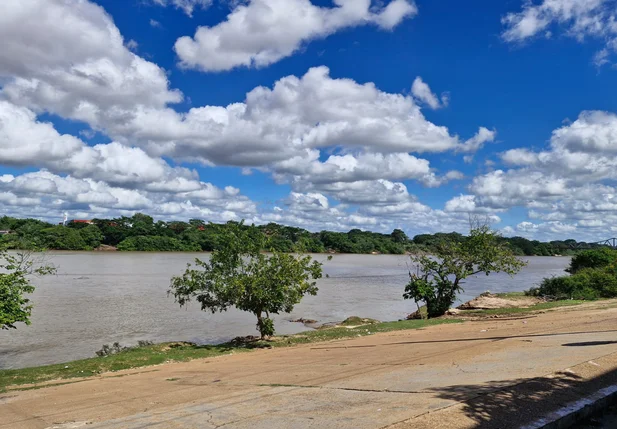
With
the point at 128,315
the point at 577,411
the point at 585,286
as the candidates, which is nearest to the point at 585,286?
the point at 585,286

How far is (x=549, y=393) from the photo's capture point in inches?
294

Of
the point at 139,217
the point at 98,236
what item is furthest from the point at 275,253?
the point at 139,217

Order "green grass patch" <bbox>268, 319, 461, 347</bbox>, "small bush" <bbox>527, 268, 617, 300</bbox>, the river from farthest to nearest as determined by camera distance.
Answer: "small bush" <bbox>527, 268, 617, 300</bbox>, the river, "green grass patch" <bbox>268, 319, 461, 347</bbox>

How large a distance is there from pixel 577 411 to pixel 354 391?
3.56m

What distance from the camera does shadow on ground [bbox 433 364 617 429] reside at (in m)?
6.38

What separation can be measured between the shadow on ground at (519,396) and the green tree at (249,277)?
47.7ft

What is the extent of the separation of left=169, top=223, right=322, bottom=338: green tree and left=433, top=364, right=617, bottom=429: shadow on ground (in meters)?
14.6

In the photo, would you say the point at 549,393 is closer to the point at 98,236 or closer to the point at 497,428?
the point at 497,428

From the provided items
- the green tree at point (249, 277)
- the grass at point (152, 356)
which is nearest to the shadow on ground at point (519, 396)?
the grass at point (152, 356)

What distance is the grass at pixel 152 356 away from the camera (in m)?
17.5

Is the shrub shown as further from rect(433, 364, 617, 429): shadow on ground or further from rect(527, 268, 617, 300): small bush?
rect(433, 364, 617, 429): shadow on ground

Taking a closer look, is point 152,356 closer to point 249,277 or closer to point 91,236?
point 249,277

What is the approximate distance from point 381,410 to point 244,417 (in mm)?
1963

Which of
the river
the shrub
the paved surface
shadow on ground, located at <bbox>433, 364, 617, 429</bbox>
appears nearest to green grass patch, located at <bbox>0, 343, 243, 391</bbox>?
the paved surface
